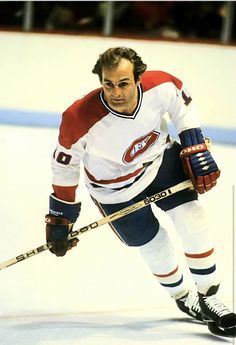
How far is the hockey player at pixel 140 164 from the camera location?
7.00 ft

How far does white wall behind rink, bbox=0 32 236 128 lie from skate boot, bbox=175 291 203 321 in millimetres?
2543

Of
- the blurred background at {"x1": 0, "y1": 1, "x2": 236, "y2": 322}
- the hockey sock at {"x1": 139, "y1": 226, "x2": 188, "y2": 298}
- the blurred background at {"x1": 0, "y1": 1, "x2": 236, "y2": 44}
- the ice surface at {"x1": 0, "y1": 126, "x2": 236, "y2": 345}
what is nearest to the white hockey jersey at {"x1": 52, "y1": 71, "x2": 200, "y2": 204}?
the hockey sock at {"x1": 139, "y1": 226, "x2": 188, "y2": 298}

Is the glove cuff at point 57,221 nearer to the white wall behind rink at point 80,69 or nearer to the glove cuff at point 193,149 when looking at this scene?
the glove cuff at point 193,149

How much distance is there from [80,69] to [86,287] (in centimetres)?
267

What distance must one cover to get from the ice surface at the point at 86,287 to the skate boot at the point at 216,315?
0.03 meters

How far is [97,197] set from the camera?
233cm

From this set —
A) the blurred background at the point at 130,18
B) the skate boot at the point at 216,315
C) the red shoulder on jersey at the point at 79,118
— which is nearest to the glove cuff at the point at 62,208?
the red shoulder on jersey at the point at 79,118

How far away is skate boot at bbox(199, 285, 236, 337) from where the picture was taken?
2233mm

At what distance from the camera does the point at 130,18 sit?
548cm

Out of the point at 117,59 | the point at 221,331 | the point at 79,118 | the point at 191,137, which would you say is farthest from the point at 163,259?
the point at 117,59

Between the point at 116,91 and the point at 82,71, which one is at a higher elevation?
the point at 116,91

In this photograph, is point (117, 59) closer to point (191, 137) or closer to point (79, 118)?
point (79, 118)

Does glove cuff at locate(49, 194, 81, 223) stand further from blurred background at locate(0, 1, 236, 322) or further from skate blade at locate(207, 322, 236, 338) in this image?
blurred background at locate(0, 1, 236, 322)

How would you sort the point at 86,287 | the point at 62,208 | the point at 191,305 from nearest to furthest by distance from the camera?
the point at 62,208 < the point at 191,305 < the point at 86,287
